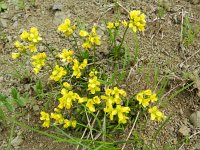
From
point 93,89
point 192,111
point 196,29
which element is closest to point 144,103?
point 93,89

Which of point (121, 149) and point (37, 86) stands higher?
point (37, 86)

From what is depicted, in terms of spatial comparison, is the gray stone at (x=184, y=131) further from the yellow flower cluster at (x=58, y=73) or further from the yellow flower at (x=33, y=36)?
the yellow flower at (x=33, y=36)

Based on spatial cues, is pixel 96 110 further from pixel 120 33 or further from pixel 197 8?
pixel 197 8

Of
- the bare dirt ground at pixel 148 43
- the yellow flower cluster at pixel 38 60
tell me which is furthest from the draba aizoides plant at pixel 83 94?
the bare dirt ground at pixel 148 43

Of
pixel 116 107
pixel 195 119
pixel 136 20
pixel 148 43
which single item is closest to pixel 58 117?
pixel 116 107

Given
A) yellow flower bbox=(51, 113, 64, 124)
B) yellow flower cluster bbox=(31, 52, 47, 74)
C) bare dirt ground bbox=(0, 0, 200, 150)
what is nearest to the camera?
yellow flower bbox=(51, 113, 64, 124)

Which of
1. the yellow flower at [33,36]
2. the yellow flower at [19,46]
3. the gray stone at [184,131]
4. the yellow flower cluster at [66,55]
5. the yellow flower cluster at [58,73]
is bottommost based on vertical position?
the gray stone at [184,131]

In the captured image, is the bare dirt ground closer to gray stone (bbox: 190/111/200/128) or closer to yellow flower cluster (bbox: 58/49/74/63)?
gray stone (bbox: 190/111/200/128)

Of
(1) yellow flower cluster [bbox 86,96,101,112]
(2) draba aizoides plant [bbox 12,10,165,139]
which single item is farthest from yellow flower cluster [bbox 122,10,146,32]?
(1) yellow flower cluster [bbox 86,96,101,112]

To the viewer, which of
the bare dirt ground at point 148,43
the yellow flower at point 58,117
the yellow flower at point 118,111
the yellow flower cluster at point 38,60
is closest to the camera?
the yellow flower at point 118,111
